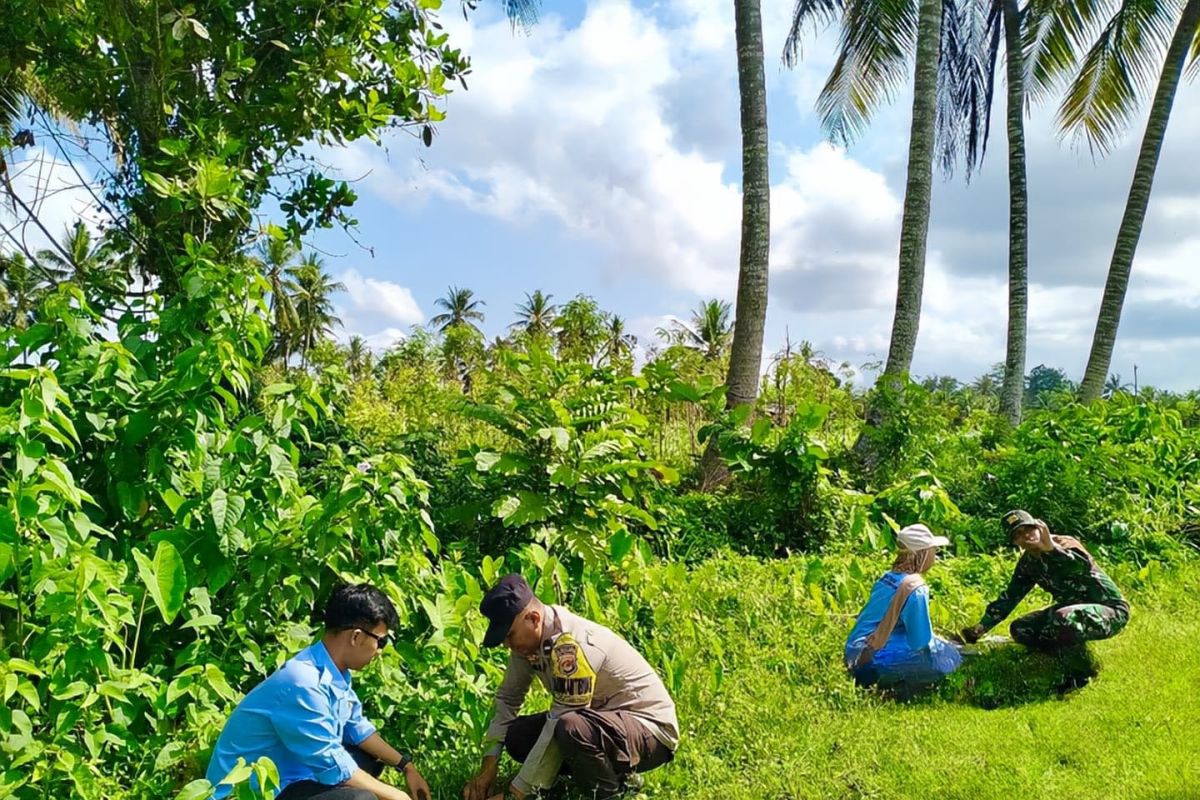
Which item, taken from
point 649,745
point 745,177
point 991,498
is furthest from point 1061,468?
point 649,745

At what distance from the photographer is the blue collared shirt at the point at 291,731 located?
8.59 ft

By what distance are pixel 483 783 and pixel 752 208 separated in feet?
19.1

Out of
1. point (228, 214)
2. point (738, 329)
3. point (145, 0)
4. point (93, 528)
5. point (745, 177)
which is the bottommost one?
point (93, 528)

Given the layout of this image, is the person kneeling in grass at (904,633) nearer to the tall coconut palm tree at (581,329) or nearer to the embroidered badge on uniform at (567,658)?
the embroidered badge on uniform at (567,658)

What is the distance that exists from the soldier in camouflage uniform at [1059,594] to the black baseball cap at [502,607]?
2.77m

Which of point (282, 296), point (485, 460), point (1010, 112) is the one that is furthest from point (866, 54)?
point (282, 296)

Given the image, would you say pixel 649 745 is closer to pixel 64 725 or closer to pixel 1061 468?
pixel 64 725

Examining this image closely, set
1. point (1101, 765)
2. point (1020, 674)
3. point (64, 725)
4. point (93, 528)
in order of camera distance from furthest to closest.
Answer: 1. point (1020, 674)
2. point (1101, 765)
3. point (93, 528)
4. point (64, 725)

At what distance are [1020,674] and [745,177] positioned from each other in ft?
16.1

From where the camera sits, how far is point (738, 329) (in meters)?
7.70

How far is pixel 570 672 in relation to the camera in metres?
3.05

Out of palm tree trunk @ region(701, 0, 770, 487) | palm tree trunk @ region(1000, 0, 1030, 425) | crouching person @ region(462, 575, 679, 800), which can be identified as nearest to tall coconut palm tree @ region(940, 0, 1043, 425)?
palm tree trunk @ region(1000, 0, 1030, 425)

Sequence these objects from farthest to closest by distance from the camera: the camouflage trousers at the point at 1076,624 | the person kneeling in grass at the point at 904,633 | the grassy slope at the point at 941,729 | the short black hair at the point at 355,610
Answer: the camouflage trousers at the point at 1076,624 < the person kneeling in grass at the point at 904,633 < the grassy slope at the point at 941,729 < the short black hair at the point at 355,610

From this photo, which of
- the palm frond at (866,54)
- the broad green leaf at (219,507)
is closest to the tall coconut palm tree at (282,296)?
the broad green leaf at (219,507)
